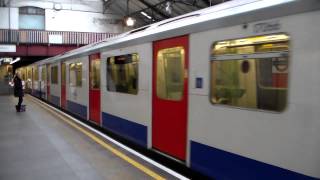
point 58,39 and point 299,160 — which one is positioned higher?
point 58,39

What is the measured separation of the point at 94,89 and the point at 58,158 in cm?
448

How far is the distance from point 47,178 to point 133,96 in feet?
9.03

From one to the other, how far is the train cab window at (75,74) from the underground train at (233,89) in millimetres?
5377

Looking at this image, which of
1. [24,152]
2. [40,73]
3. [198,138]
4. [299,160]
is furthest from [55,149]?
[40,73]

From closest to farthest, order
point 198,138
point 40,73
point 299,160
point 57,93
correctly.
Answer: point 299,160 < point 198,138 < point 57,93 < point 40,73

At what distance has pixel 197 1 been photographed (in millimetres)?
26641

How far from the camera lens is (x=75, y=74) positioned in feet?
48.0

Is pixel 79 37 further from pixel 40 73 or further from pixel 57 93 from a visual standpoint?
pixel 57 93

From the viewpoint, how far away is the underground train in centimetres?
411

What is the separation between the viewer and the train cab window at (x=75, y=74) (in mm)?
13945

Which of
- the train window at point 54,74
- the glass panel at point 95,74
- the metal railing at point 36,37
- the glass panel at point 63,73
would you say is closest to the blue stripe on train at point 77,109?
the glass panel at point 95,74

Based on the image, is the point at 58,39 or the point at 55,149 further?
the point at 58,39

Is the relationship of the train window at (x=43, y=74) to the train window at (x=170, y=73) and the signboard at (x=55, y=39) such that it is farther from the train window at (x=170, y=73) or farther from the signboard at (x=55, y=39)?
the train window at (x=170, y=73)

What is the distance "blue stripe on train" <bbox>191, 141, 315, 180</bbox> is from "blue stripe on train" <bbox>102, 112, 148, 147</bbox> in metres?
2.12
